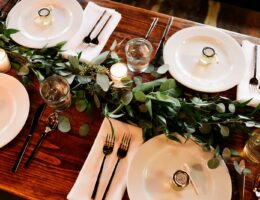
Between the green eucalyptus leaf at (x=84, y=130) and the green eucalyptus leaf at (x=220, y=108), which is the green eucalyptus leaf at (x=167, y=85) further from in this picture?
the green eucalyptus leaf at (x=84, y=130)

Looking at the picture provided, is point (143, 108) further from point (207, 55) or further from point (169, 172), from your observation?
point (207, 55)

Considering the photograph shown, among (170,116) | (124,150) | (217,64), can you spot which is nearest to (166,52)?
(217,64)

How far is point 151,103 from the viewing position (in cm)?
107

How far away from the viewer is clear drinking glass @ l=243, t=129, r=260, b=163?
1070 mm

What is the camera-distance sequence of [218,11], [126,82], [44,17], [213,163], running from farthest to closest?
[218,11], [44,17], [126,82], [213,163]

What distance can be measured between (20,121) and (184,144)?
1.84 feet

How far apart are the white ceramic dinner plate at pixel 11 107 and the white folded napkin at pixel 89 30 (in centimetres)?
22

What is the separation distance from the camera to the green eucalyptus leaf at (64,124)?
1122mm

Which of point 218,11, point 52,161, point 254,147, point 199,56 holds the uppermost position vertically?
point 199,56

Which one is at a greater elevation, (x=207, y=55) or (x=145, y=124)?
(x=207, y=55)

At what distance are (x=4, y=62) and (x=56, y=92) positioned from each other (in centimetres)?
24

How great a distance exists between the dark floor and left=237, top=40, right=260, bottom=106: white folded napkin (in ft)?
4.08

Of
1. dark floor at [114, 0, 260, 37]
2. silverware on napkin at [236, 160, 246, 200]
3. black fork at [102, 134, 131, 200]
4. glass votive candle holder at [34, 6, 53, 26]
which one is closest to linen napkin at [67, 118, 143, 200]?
Answer: black fork at [102, 134, 131, 200]

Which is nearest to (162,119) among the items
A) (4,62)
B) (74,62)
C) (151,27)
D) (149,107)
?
(149,107)
